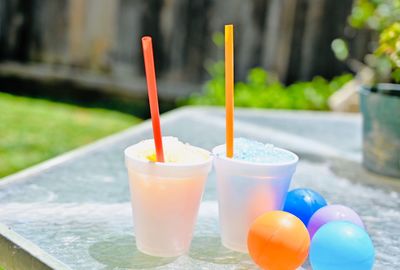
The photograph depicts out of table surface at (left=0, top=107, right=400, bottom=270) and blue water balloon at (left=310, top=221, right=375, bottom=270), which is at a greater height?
blue water balloon at (left=310, top=221, right=375, bottom=270)

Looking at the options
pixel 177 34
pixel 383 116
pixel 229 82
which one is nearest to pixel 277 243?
pixel 229 82

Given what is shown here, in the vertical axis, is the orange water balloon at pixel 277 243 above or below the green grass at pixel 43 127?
above

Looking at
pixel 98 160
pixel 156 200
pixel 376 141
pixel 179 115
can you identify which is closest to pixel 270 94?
pixel 179 115

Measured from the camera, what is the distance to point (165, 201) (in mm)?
1219

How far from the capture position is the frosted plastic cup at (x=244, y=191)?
4.10 ft

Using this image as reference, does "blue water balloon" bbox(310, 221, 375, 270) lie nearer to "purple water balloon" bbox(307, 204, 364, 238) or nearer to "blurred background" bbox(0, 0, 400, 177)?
"purple water balloon" bbox(307, 204, 364, 238)

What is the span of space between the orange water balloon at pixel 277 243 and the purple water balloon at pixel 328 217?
132 mm

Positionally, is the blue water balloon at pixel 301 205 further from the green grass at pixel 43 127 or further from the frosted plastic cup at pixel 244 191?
the green grass at pixel 43 127

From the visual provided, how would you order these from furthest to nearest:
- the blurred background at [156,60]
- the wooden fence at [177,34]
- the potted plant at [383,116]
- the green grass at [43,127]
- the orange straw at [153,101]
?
the wooden fence at [177,34] → the blurred background at [156,60] → the green grass at [43,127] → the potted plant at [383,116] → the orange straw at [153,101]

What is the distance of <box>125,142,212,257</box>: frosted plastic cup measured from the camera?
1.19 metres

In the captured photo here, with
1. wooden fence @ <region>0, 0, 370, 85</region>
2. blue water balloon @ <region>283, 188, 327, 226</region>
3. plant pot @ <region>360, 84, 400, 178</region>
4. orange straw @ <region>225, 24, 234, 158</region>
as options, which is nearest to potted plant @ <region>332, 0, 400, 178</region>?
plant pot @ <region>360, 84, 400, 178</region>

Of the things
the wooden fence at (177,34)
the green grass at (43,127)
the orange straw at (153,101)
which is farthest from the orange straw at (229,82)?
the wooden fence at (177,34)

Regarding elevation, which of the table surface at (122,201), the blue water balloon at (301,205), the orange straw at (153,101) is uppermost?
the orange straw at (153,101)

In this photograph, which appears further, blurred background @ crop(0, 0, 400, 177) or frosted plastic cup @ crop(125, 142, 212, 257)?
blurred background @ crop(0, 0, 400, 177)
